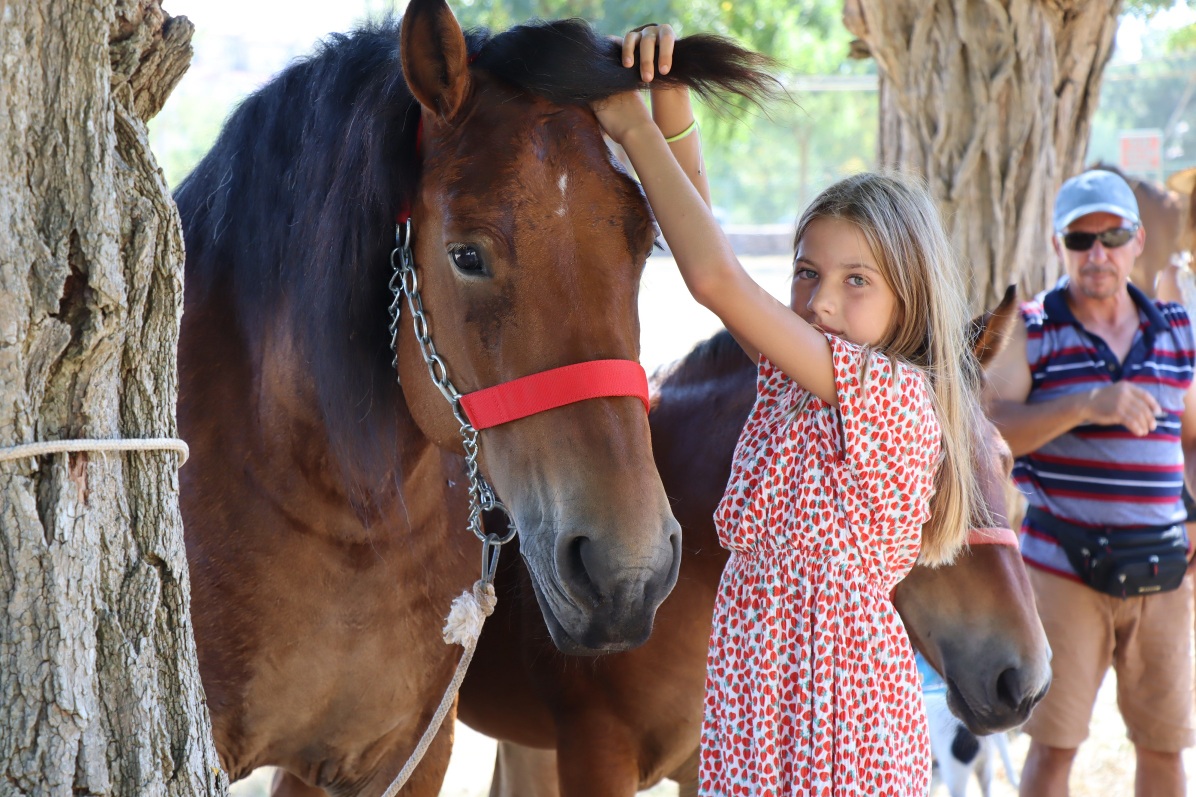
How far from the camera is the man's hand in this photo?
3.09 meters

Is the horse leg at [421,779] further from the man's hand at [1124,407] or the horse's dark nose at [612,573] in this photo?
the man's hand at [1124,407]

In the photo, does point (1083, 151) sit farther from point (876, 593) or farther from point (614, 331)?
point (614, 331)

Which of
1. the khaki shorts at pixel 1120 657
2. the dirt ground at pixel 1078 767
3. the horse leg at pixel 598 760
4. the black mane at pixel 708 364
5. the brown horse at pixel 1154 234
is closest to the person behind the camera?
the horse leg at pixel 598 760

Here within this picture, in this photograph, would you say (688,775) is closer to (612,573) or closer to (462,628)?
(462,628)

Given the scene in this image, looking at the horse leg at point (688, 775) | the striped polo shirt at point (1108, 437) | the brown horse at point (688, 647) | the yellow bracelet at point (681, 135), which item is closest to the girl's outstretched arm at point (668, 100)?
the yellow bracelet at point (681, 135)

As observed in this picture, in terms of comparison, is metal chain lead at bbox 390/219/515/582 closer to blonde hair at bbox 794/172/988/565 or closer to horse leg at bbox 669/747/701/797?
blonde hair at bbox 794/172/988/565

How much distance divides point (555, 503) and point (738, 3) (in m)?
11.5

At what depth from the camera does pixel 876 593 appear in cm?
200

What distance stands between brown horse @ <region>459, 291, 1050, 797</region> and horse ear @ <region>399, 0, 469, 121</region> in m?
1.17

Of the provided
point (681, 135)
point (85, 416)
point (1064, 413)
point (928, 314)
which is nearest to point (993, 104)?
point (1064, 413)

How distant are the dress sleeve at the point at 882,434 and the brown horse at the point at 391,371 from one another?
46 cm

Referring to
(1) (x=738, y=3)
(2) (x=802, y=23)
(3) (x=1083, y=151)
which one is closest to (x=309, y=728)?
(3) (x=1083, y=151)

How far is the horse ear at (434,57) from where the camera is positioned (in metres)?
1.71

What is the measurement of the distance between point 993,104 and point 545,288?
3.23 metres
